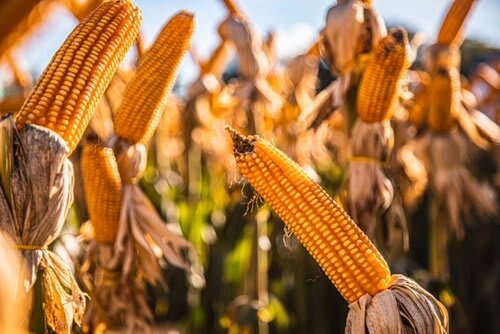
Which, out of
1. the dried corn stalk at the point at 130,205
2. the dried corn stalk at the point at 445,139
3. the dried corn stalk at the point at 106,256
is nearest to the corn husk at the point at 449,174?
the dried corn stalk at the point at 445,139

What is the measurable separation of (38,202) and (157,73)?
3.18 ft

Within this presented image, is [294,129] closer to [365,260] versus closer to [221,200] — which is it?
[221,200]

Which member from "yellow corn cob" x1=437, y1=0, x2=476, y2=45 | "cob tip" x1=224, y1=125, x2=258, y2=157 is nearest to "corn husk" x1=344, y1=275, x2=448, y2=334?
"cob tip" x1=224, y1=125, x2=258, y2=157

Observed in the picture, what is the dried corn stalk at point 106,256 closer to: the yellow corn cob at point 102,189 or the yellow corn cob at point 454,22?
the yellow corn cob at point 102,189

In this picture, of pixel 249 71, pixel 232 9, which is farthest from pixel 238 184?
pixel 232 9

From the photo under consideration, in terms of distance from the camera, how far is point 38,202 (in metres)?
1.82

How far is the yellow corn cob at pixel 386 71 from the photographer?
275 cm

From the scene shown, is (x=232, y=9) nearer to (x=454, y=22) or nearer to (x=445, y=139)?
(x=454, y=22)

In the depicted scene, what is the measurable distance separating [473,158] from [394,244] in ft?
11.6

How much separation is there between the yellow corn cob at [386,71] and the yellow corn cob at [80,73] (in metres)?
1.10

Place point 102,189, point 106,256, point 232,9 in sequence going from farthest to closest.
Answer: point 232,9 → point 106,256 → point 102,189

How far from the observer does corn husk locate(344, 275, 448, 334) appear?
1.77 meters

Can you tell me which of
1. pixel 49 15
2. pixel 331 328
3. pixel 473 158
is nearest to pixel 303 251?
pixel 331 328

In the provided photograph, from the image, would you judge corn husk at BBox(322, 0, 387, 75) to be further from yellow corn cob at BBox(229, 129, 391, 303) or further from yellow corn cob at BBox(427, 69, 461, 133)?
yellow corn cob at BBox(229, 129, 391, 303)
